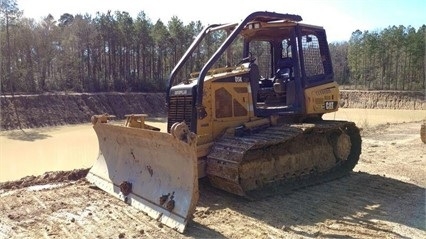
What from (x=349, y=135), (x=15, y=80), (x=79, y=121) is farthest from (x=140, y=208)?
(x=15, y=80)

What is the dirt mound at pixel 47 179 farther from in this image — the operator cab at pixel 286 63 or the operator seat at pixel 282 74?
the operator seat at pixel 282 74

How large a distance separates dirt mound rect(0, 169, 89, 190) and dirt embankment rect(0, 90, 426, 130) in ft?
52.7

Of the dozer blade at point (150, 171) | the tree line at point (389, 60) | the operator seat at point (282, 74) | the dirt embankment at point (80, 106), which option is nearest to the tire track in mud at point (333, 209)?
the dozer blade at point (150, 171)

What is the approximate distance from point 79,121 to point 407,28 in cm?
3667

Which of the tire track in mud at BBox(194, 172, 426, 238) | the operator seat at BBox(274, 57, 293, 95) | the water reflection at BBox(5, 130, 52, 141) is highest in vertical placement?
the operator seat at BBox(274, 57, 293, 95)

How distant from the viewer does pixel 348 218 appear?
537 cm

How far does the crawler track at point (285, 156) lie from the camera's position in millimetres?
5953

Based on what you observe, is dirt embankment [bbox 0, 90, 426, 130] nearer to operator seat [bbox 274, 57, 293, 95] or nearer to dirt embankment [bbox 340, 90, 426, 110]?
dirt embankment [bbox 340, 90, 426, 110]

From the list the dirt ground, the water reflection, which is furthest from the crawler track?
the water reflection

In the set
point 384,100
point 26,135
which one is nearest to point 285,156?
point 26,135

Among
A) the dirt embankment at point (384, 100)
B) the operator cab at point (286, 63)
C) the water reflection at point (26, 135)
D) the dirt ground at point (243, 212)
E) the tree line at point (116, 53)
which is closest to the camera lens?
the dirt ground at point (243, 212)

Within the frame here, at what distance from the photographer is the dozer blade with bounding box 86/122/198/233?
5.17m

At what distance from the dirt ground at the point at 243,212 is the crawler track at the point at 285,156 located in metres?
0.23

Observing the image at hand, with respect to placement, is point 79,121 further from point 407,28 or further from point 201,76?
point 407,28
